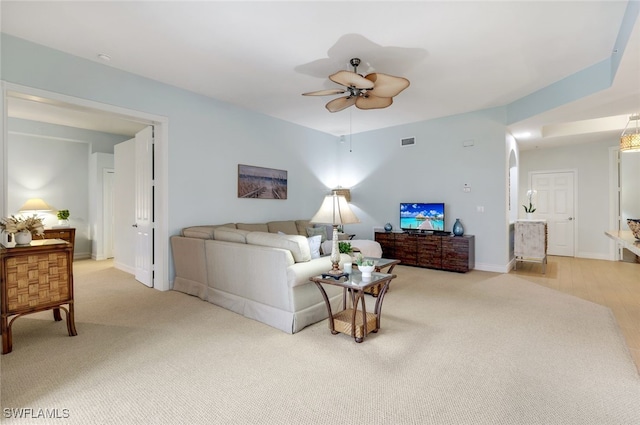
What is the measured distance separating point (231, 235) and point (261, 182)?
2.22m

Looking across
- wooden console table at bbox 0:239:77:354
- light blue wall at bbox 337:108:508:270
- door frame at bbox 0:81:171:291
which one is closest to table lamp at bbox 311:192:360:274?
wooden console table at bbox 0:239:77:354

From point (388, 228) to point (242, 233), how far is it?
372 cm

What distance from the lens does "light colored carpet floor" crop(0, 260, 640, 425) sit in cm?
178

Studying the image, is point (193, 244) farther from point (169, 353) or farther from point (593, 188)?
point (593, 188)

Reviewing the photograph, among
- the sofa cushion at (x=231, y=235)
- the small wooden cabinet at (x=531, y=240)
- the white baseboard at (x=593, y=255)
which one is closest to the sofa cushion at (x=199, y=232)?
the sofa cushion at (x=231, y=235)

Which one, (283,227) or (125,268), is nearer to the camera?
(125,268)

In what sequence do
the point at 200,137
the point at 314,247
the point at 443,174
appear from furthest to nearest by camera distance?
1. the point at 443,174
2. the point at 200,137
3. the point at 314,247

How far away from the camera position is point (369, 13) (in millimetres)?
2674

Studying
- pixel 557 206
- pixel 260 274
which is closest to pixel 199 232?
pixel 260 274

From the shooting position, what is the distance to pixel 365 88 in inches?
128

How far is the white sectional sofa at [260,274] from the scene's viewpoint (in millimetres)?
2883

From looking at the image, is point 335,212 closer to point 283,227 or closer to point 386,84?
point 386,84

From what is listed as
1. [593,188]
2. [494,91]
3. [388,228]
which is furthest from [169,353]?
[593,188]

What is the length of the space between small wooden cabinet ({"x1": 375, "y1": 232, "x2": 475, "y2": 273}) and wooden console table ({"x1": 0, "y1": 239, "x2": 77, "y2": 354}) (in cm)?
499
